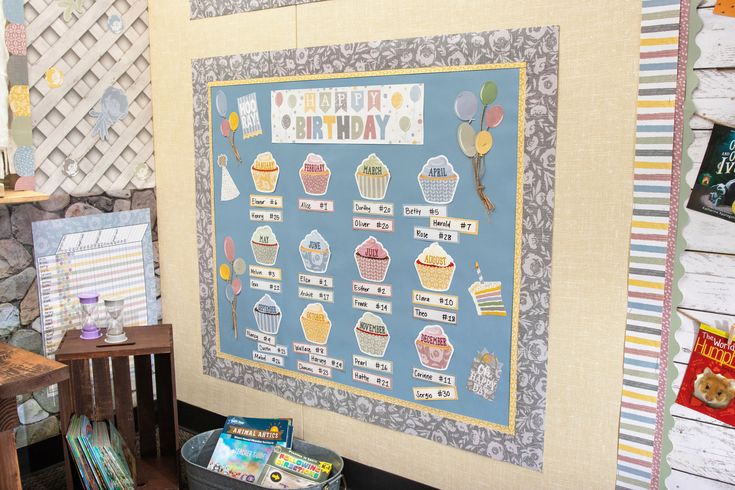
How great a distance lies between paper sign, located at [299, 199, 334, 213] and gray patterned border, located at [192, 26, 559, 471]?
0.46 m

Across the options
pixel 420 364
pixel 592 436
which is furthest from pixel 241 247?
pixel 592 436

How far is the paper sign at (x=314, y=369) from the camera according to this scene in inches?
98.4

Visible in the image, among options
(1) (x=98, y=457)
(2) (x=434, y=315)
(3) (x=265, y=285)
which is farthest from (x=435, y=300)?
(1) (x=98, y=457)

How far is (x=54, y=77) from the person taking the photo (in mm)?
2568

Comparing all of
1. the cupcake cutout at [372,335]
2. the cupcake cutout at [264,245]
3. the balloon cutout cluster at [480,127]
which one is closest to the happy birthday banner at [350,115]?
the balloon cutout cluster at [480,127]

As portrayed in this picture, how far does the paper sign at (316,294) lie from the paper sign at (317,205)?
0.98ft

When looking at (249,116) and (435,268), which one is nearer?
(435,268)

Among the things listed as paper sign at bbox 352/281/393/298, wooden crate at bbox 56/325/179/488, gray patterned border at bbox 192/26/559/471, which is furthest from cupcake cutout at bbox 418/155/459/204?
wooden crate at bbox 56/325/179/488

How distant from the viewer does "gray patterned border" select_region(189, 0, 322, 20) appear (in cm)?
246

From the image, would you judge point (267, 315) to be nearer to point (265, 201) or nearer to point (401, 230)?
point (265, 201)

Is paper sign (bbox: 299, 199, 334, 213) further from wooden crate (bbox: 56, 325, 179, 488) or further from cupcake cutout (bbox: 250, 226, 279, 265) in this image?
wooden crate (bbox: 56, 325, 179, 488)

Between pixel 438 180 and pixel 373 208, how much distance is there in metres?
0.27

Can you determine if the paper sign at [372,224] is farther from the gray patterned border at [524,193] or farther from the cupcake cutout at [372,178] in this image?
the gray patterned border at [524,193]

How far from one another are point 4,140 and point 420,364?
162 cm
